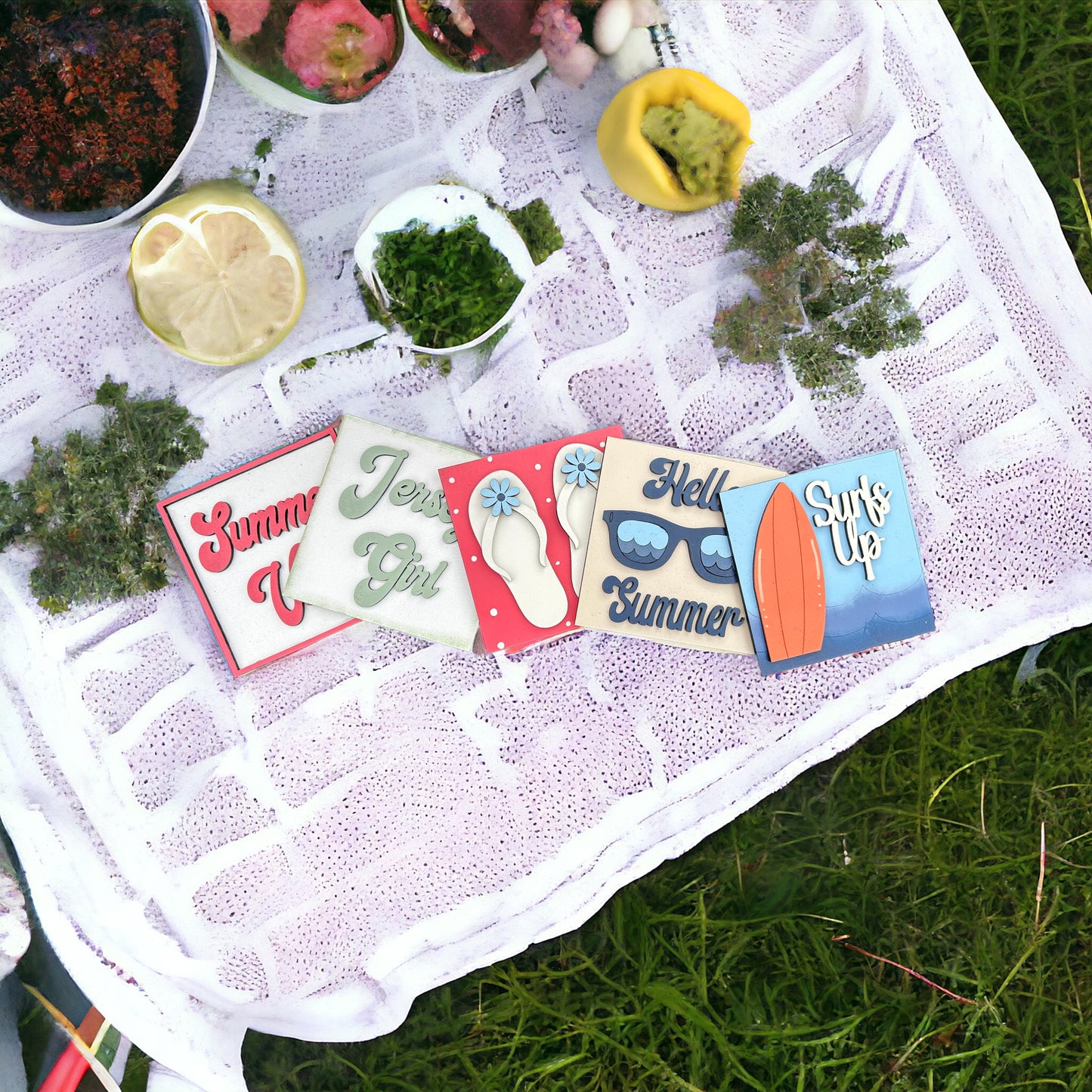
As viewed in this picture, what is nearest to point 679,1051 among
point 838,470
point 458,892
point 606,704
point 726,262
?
point 458,892

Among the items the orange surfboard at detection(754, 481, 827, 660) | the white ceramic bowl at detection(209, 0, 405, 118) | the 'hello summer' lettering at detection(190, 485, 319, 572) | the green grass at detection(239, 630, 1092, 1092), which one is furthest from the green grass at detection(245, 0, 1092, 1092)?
the white ceramic bowl at detection(209, 0, 405, 118)

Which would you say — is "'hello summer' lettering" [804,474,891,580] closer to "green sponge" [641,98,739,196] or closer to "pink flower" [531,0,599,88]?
"green sponge" [641,98,739,196]

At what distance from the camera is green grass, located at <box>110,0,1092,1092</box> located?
3.77 ft

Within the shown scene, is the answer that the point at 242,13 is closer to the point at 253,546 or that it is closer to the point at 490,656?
the point at 253,546

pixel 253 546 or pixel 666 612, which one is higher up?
pixel 253 546

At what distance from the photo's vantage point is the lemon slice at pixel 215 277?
3.20 ft

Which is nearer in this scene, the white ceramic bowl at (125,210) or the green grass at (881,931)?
the white ceramic bowl at (125,210)

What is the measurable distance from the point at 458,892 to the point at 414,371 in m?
0.71

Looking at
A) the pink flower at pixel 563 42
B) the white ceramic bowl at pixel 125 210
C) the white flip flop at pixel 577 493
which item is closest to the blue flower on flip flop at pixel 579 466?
the white flip flop at pixel 577 493

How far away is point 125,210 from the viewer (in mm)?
1002

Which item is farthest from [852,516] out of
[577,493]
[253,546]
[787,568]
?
[253,546]

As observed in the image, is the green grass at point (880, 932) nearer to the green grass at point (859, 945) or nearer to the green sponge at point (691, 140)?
the green grass at point (859, 945)

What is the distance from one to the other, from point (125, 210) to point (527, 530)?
63 cm

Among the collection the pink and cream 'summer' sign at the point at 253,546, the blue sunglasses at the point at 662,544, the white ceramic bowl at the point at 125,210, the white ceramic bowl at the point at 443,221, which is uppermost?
the white ceramic bowl at the point at 125,210
